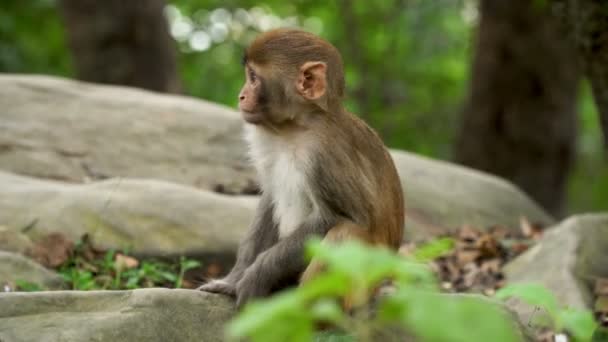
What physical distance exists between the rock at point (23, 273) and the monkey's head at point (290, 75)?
1.79 meters

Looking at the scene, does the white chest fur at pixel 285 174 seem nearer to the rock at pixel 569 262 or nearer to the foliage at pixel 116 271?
the foliage at pixel 116 271

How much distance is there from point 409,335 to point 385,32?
14.5 meters

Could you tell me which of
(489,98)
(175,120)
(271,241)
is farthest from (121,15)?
(271,241)

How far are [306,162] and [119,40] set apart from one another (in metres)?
9.08

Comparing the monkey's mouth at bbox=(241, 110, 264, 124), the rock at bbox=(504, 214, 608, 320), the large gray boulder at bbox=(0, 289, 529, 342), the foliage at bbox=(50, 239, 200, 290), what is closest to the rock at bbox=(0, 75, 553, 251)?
the foliage at bbox=(50, 239, 200, 290)

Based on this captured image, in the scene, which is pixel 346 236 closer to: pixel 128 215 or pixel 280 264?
pixel 280 264

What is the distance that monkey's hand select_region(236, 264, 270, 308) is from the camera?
5.00m

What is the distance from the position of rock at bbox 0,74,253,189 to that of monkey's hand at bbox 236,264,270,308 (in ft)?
12.8

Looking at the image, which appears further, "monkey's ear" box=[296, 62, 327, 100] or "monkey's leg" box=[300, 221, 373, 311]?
"monkey's ear" box=[296, 62, 327, 100]

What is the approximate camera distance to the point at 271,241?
18.3 ft

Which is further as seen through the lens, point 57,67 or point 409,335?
point 57,67

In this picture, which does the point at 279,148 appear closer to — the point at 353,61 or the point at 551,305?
the point at 551,305

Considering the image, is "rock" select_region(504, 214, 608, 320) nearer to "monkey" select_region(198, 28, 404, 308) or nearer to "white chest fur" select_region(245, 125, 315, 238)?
"monkey" select_region(198, 28, 404, 308)

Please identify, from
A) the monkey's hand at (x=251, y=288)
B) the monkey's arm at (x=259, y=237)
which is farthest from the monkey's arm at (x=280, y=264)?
the monkey's arm at (x=259, y=237)
